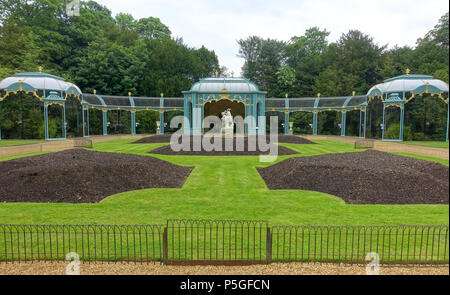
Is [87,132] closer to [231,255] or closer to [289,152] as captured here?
[289,152]

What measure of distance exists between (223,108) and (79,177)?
30462 mm

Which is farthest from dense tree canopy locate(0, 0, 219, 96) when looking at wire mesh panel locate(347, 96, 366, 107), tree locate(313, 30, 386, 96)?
wire mesh panel locate(347, 96, 366, 107)

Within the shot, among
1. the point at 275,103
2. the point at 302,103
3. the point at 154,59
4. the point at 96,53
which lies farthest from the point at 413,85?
the point at 96,53

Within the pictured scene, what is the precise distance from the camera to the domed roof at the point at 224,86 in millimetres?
34469

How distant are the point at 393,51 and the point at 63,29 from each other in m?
49.2

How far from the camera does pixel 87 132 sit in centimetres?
3472

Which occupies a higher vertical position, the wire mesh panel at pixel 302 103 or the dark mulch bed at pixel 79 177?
the wire mesh panel at pixel 302 103

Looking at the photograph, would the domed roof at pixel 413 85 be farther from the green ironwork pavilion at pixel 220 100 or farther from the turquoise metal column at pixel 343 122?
the turquoise metal column at pixel 343 122

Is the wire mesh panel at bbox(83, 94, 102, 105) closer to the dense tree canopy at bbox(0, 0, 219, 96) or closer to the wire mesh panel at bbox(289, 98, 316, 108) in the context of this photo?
the dense tree canopy at bbox(0, 0, 219, 96)

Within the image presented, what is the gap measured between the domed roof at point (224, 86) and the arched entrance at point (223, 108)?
14.5 ft

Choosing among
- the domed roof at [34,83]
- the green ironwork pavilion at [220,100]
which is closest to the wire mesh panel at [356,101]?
the green ironwork pavilion at [220,100]

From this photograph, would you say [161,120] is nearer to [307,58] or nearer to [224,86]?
[224,86]
